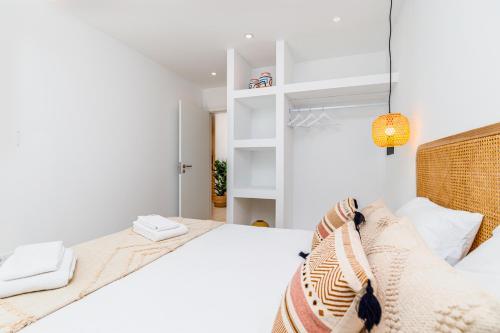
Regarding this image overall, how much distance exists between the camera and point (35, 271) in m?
0.98

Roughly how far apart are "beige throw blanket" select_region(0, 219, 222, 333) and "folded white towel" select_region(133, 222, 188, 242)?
0.10 feet

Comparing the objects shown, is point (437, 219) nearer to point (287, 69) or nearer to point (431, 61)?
point (431, 61)

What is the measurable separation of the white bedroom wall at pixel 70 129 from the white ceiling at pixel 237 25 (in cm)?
31

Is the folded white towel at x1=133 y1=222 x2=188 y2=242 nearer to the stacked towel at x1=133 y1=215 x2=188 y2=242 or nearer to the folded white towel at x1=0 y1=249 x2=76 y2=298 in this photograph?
the stacked towel at x1=133 y1=215 x2=188 y2=242

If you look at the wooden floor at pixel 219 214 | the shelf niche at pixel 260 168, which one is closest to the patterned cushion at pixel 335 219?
the shelf niche at pixel 260 168

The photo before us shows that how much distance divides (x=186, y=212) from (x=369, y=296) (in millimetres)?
3399

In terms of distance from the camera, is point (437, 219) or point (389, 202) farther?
point (389, 202)

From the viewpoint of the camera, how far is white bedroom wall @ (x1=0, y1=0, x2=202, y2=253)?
196 centimetres

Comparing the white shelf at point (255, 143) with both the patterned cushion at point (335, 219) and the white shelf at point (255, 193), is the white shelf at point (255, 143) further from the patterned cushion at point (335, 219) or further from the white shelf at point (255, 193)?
the patterned cushion at point (335, 219)

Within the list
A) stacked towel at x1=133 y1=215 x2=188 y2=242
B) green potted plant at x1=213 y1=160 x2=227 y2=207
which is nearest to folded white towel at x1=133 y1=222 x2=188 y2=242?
stacked towel at x1=133 y1=215 x2=188 y2=242

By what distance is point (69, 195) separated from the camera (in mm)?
2338

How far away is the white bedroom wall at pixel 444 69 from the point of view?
0.96m

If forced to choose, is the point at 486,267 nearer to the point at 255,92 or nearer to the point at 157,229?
the point at 157,229

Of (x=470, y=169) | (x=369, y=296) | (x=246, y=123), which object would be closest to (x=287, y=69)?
(x=246, y=123)
